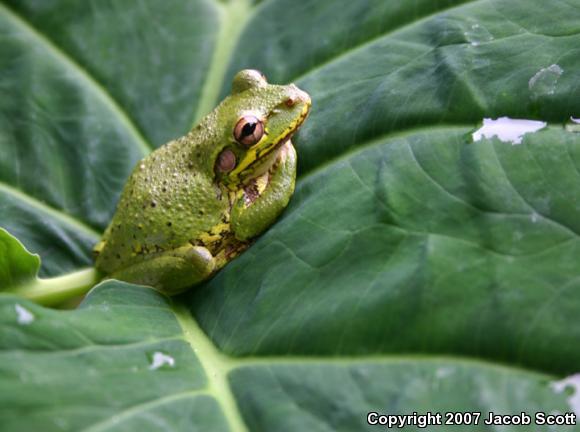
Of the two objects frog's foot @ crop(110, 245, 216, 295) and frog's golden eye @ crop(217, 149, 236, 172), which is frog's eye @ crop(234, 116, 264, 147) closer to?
frog's golden eye @ crop(217, 149, 236, 172)

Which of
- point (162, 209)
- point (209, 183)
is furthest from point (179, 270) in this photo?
point (209, 183)

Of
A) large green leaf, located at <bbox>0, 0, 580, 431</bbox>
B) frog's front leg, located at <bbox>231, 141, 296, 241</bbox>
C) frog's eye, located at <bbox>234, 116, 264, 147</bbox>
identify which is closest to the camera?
large green leaf, located at <bbox>0, 0, 580, 431</bbox>

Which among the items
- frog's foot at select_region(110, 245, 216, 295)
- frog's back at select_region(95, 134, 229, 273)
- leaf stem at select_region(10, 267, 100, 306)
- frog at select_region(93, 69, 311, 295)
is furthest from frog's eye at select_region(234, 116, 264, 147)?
leaf stem at select_region(10, 267, 100, 306)

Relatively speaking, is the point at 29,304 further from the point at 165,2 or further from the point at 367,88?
the point at 165,2

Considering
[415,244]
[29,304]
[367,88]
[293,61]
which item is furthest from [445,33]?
[29,304]

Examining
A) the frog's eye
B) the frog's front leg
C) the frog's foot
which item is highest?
the frog's eye

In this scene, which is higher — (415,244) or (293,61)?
(293,61)

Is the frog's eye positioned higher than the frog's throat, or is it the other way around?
the frog's eye
